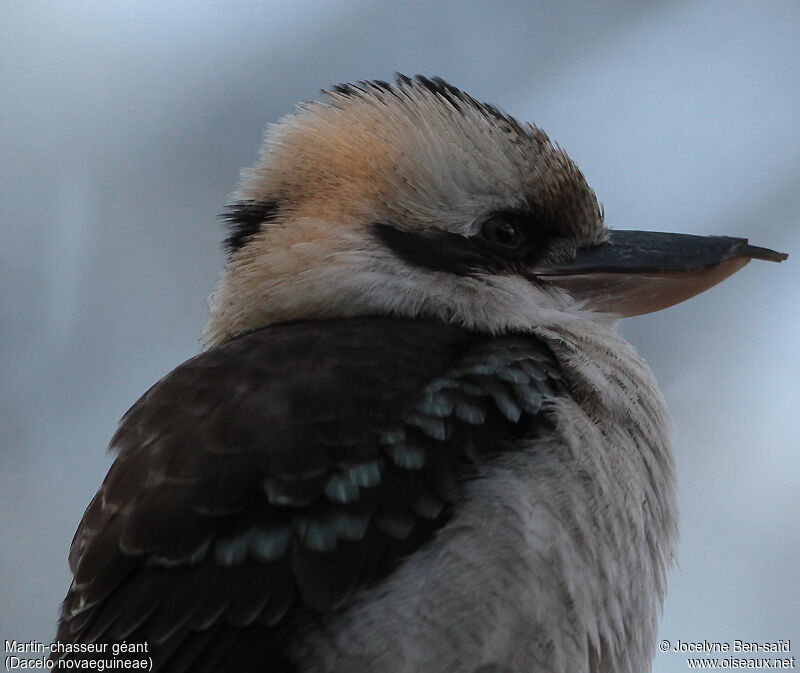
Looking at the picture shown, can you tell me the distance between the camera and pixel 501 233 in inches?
49.4

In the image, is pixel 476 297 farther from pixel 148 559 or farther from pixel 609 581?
pixel 148 559

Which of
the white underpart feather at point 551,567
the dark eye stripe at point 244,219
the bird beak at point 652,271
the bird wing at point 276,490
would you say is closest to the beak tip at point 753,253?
the bird beak at point 652,271

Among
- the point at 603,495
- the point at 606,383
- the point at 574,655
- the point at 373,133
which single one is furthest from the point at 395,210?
the point at 574,655

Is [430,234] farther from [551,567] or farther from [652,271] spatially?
[551,567]

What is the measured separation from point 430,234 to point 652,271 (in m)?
0.27

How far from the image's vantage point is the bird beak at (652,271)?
1.25 m

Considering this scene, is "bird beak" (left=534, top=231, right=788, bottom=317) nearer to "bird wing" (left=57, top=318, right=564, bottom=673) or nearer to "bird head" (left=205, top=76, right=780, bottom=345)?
"bird head" (left=205, top=76, right=780, bottom=345)

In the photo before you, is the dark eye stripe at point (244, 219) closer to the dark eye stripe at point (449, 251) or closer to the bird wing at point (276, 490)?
the dark eye stripe at point (449, 251)

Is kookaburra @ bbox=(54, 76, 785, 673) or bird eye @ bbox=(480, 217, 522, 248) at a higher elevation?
bird eye @ bbox=(480, 217, 522, 248)

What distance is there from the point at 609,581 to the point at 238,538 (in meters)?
0.35

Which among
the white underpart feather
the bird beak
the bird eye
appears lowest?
the white underpart feather

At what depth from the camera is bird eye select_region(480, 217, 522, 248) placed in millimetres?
1248

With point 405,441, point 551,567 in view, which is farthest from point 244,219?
point 551,567

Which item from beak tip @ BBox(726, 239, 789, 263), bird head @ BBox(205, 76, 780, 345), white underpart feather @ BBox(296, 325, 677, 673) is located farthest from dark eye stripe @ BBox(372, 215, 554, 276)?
beak tip @ BBox(726, 239, 789, 263)
